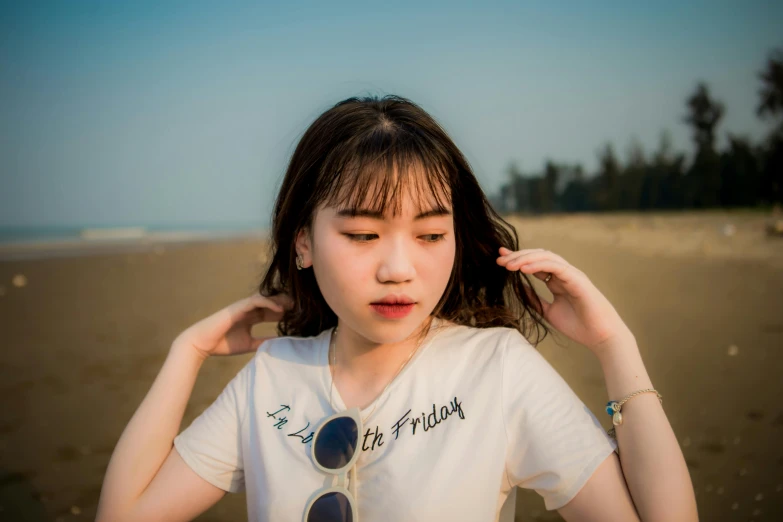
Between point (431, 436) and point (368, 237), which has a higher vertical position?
point (368, 237)

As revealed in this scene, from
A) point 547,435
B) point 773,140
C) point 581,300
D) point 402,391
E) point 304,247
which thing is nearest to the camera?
point 547,435

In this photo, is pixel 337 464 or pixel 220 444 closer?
pixel 337 464

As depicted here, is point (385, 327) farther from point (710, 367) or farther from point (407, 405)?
point (710, 367)

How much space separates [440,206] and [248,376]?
95 cm

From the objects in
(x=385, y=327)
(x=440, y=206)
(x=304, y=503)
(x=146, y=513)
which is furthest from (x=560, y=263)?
(x=146, y=513)

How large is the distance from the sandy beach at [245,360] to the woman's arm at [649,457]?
185cm

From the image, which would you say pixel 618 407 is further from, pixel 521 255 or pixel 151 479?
pixel 151 479

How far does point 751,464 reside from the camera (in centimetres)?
325

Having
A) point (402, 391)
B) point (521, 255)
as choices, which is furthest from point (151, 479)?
point (521, 255)

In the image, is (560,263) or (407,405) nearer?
(407,405)

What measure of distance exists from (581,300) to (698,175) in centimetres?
3065

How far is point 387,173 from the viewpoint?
61.9 inches

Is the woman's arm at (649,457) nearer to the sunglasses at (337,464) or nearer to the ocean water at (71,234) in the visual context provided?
the sunglasses at (337,464)

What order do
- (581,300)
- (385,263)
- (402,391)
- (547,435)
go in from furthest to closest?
(581,300), (402,391), (385,263), (547,435)
